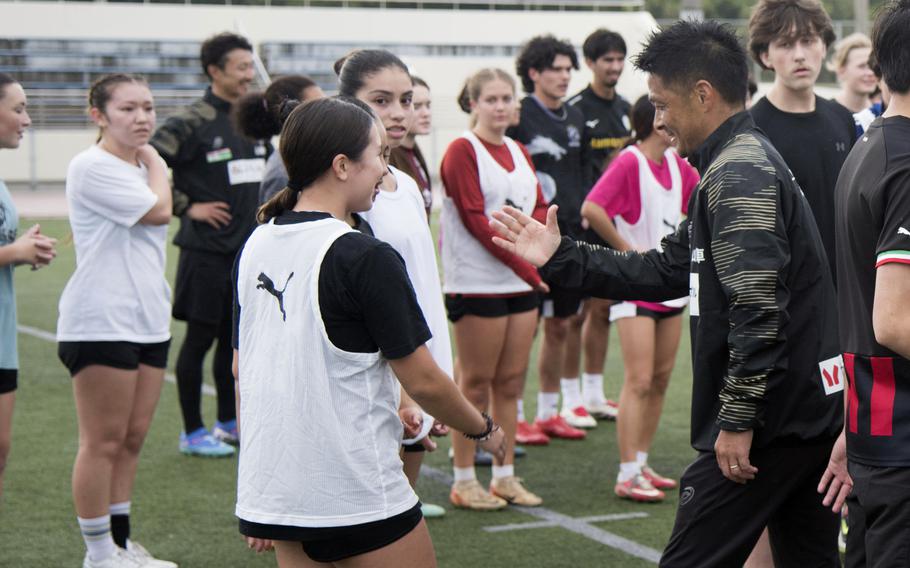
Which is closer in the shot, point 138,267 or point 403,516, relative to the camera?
point 403,516

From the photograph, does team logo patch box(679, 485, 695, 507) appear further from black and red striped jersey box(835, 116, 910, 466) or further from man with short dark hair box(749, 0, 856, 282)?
man with short dark hair box(749, 0, 856, 282)

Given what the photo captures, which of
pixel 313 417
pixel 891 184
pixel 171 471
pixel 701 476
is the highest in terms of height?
pixel 891 184

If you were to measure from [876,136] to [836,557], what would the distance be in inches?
55.3

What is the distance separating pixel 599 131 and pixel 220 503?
363 centimetres

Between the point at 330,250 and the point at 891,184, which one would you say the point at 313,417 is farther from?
the point at 891,184

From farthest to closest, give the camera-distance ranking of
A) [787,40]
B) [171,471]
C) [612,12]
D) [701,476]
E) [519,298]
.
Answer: [612,12] < [171,471] < [519,298] < [787,40] < [701,476]

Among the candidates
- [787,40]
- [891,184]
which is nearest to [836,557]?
[891,184]

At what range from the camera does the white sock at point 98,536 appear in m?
5.05

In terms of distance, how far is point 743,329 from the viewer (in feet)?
10.6

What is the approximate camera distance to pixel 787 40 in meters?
5.11

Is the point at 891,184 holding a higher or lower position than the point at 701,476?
higher

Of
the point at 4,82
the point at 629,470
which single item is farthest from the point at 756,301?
the point at 4,82

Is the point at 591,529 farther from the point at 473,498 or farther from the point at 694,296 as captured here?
the point at 694,296

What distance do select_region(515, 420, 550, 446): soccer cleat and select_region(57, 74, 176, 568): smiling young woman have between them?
2862 mm
